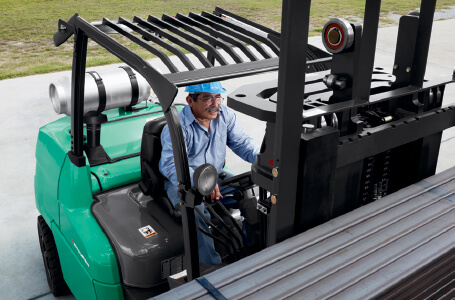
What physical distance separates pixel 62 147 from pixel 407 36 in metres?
2.15

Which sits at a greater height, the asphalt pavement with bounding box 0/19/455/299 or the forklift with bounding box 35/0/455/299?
the forklift with bounding box 35/0/455/299

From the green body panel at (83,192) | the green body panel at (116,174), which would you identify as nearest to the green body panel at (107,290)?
the green body panel at (83,192)

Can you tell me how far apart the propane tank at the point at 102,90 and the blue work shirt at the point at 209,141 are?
0.52 metres

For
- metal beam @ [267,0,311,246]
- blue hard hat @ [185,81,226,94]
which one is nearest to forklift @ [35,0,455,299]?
metal beam @ [267,0,311,246]

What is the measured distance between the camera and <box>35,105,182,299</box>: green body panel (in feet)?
9.62

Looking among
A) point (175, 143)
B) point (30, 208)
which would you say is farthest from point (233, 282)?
point (30, 208)

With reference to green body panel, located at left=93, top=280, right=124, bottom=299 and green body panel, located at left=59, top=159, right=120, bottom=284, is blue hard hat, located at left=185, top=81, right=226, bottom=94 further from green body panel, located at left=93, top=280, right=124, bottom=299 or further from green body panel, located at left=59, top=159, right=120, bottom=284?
green body panel, located at left=93, top=280, right=124, bottom=299

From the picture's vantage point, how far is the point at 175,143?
2275 mm

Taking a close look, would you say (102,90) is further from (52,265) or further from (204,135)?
(52,265)

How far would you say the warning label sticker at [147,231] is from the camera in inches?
118

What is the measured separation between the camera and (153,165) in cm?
320

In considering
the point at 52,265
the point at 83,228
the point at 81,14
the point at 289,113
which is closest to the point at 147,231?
the point at 83,228

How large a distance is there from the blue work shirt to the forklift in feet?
0.52

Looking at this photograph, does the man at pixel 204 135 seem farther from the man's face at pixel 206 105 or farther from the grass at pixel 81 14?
the grass at pixel 81 14
